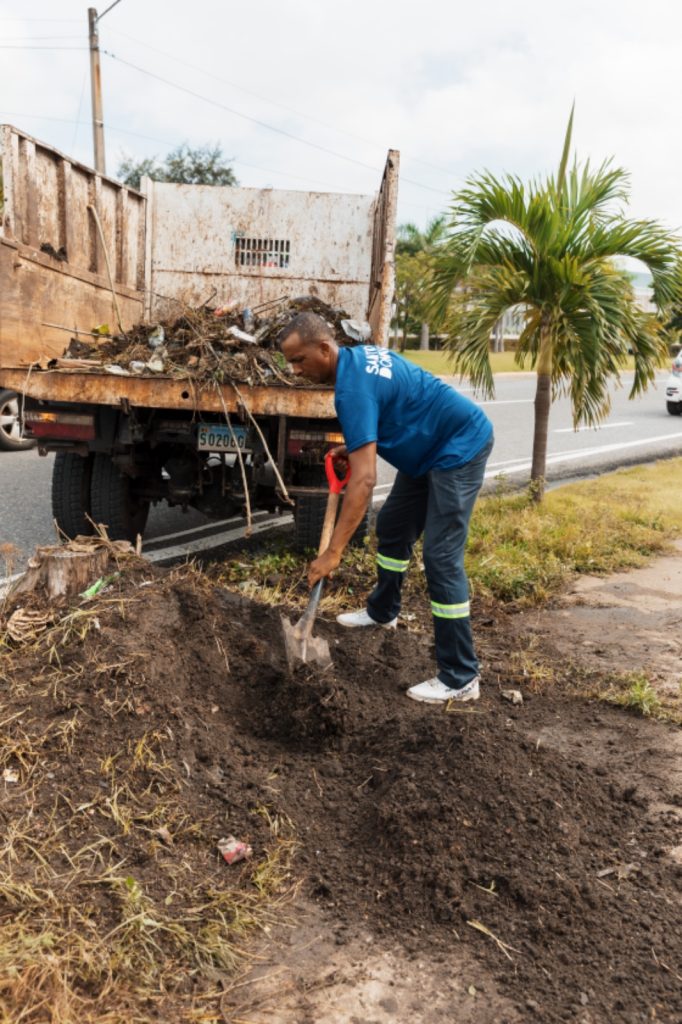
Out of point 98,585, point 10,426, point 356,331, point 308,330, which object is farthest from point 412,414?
point 10,426

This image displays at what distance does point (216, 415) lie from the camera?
525 cm

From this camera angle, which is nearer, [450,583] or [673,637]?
[450,583]

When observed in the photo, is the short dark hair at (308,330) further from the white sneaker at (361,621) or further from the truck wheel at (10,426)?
the truck wheel at (10,426)

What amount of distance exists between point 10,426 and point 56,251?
3.65m

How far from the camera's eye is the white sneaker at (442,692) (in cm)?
403

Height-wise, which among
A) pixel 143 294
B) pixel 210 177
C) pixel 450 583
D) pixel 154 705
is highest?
pixel 210 177

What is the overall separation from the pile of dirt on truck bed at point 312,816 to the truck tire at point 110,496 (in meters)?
1.65

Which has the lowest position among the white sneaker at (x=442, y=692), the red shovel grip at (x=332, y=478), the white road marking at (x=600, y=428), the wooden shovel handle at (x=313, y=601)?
the white sneaker at (x=442, y=692)

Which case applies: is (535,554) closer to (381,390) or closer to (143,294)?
(381,390)

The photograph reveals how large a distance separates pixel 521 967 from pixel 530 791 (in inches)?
29.9

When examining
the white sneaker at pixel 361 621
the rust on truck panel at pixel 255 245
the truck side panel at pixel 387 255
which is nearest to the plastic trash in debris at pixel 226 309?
the rust on truck panel at pixel 255 245

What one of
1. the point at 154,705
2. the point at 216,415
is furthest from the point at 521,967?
the point at 216,415

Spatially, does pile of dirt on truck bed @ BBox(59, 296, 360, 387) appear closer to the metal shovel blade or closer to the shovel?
the shovel

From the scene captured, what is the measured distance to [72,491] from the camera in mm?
5832
